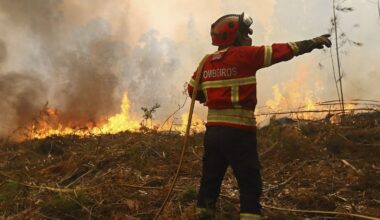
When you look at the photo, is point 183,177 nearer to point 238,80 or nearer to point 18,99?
point 238,80

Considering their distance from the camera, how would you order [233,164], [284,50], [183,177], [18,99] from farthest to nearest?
[18,99] → [183,177] → [233,164] → [284,50]

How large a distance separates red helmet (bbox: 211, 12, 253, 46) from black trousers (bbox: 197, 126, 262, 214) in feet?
2.77

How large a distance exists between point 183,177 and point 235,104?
240cm

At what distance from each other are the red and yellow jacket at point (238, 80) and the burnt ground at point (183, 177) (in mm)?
1132

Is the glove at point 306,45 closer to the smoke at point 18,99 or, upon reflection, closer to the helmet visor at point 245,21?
the helmet visor at point 245,21

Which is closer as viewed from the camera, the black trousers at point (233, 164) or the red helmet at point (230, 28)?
the black trousers at point (233, 164)

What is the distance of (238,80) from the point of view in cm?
389

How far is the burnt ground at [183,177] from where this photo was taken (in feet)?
15.7

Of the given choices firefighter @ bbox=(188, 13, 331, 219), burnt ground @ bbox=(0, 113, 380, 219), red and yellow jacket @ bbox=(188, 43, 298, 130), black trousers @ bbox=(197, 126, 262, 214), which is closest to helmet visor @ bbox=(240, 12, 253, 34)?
firefighter @ bbox=(188, 13, 331, 219)

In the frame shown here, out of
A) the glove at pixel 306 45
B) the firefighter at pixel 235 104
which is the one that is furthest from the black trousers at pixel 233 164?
the glove at pixel 306 45

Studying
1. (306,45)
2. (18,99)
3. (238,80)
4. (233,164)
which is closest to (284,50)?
(306,45)

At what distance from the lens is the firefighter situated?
3742 mm

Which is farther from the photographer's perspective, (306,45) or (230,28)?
(230,28)

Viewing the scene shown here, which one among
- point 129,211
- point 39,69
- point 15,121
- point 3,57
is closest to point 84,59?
point 39,69
